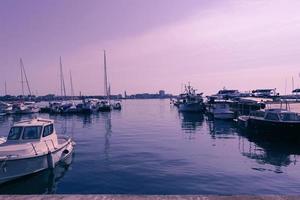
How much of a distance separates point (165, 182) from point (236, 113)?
53.7 meters

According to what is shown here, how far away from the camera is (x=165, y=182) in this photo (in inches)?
785

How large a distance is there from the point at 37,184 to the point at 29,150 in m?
2.16

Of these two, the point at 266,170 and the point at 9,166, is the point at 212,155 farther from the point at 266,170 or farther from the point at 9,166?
the point at 9,166

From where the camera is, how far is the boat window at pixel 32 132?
23.3 meters

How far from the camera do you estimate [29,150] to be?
826 inches

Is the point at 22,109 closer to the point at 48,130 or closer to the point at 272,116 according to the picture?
the point at 272,116

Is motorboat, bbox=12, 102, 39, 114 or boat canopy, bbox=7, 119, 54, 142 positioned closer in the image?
boat canopy, bbox=7, 119, 54, 142

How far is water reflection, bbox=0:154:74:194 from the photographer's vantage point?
18.8 meters

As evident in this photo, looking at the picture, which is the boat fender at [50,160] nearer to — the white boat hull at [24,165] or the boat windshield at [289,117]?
the white boat hull at [24,165]

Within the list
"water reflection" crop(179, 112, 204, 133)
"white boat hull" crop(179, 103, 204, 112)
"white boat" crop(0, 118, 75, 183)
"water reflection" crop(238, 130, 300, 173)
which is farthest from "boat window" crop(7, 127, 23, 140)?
"white boat hull" crop(179, 103, 204, 112)

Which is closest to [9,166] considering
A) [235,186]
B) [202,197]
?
[235,186]

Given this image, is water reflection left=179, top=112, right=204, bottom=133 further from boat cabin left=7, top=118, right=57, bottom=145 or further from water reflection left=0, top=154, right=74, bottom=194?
water reflection left=0, top=154, right=74, bottom=194

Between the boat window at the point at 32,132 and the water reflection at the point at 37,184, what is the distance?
101 inches

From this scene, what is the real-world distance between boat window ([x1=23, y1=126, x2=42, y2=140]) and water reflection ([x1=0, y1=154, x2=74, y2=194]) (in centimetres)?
256
